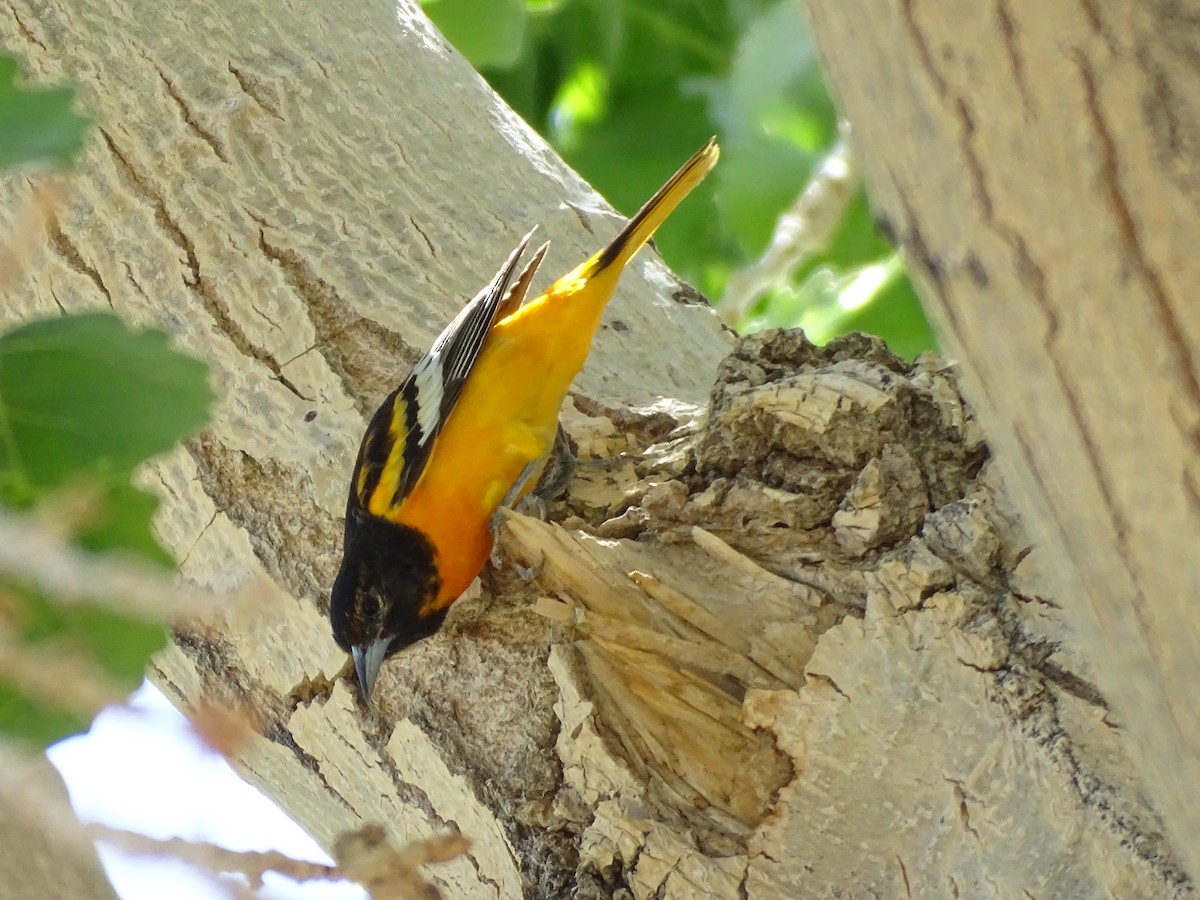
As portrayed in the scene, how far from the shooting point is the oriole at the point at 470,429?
9.51ft

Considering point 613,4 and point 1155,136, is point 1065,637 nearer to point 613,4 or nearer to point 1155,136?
point 1155,136

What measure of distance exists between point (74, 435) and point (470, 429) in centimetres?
251

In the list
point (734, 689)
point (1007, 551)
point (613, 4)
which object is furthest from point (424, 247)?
point (613, 4)

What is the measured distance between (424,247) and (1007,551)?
1437 mm

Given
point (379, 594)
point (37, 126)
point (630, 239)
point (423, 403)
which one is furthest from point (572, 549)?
point (37, 126)

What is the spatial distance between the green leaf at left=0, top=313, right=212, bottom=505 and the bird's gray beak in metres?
1.35

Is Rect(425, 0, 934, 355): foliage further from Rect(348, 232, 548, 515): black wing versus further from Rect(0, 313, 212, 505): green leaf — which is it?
Rect(0, 313, 212, 505): green leaf

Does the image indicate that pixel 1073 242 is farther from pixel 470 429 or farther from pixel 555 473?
pixel 470 429

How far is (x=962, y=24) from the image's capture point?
851 mm

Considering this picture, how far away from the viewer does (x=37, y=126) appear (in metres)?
1.04

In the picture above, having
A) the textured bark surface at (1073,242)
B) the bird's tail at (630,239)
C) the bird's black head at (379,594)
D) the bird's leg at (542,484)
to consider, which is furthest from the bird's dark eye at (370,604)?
the textured bark surface at (1073,242)

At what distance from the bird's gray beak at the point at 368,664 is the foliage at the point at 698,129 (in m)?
2.49

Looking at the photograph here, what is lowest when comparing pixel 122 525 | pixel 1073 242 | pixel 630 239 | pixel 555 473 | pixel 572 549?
pixel 122 525

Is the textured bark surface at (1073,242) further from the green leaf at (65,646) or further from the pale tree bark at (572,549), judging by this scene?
the pale tree bark at (572,549)
